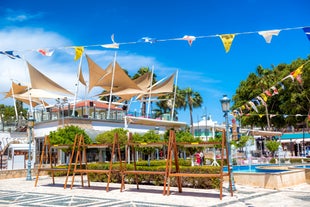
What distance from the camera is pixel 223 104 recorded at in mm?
13406

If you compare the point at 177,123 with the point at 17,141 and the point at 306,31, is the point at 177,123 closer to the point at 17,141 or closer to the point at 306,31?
the point at 17,141

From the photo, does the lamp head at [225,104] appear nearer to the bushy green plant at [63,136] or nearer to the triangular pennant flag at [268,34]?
the triangular pennant flag at [268,34]

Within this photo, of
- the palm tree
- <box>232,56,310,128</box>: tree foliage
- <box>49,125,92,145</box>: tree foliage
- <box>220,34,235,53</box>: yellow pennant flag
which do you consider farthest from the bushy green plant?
the palm tree

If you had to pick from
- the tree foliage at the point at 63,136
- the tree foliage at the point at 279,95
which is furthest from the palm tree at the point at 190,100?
the tree foliage at the point at 63,136

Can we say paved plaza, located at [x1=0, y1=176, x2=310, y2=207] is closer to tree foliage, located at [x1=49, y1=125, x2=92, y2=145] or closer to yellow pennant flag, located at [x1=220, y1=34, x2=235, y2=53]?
yellow pennant flag, located at [x1=220, y1=34, x2=235, y2=53]

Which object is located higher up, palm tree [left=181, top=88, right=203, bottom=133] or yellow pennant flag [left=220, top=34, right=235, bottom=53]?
palm tree [left=181, top=88, right=203, bottom=133]

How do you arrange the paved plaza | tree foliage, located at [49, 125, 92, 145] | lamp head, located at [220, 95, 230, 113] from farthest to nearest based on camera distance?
1. tree foliage, located at [49, 125, 92, 145]
2. lamp head, located at [220, 95, 230, 113]
3. the paved plaza

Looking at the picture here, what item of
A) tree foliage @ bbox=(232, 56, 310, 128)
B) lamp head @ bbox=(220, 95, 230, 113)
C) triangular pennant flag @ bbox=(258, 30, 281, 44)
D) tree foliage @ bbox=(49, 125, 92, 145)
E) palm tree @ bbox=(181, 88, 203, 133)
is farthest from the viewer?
palm tree @ bbox=(181, 88, 203, 133)

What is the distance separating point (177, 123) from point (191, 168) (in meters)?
21.1

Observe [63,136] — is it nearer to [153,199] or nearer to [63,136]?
[63,136]

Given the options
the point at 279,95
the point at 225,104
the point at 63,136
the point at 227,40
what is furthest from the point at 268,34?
the point at 279,95

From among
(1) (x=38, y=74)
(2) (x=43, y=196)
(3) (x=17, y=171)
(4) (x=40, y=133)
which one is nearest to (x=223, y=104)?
(2) (x=43, y=196)

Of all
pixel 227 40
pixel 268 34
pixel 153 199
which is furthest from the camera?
pixel 227 40

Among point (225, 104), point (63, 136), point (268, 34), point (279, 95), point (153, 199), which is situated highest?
point (279, 95)
